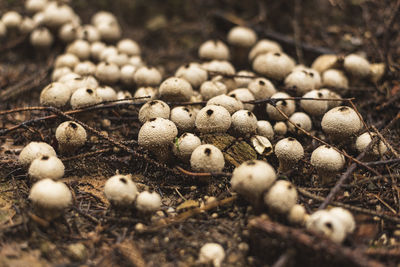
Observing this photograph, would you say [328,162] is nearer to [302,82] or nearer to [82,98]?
[302,82]

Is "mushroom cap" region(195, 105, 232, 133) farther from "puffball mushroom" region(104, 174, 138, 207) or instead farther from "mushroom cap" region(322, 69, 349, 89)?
"mushroom cap" region(322, 69, 349, 89)

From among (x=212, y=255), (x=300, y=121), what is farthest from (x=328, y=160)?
(x=212, y=255)

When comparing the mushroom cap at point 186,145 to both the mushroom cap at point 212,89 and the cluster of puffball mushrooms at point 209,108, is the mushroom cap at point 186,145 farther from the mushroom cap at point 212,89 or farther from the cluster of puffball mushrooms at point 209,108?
the mushroom cap at point 212,89

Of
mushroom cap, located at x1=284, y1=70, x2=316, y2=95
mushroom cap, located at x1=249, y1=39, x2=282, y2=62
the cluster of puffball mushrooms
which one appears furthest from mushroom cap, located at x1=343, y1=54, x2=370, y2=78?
mushroom cap, located at x1=249, y1=39, x2=282, y2=62

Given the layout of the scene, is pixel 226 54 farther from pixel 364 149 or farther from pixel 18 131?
pixel 18 131

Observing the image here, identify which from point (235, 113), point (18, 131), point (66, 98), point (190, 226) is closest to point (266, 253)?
point (190, 226)

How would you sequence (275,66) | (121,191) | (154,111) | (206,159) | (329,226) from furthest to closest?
(275,66), (154,111), (206,159), (121,191), (329,226)
